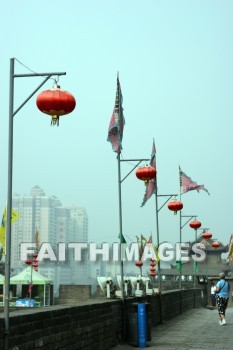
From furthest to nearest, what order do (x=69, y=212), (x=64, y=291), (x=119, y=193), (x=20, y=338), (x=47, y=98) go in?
(x=69, y=212) → (x=64, y=291) → (x=119, y=193) → (x=47, y=98) → (x=20, y=338)

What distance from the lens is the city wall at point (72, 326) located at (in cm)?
1005

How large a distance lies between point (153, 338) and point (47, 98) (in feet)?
34.1

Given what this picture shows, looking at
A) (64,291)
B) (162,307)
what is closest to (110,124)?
(162,307)

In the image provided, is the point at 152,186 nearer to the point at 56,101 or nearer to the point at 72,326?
the point at 72,326

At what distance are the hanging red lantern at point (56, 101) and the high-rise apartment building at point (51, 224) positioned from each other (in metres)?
108

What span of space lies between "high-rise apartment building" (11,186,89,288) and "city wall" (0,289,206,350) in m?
102

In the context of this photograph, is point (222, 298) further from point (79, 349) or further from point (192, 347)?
point (79, 349)

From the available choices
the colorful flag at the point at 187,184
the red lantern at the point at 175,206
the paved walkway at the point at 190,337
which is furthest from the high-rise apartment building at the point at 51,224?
the paved walkway at the point at 190,337

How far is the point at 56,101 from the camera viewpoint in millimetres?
10719

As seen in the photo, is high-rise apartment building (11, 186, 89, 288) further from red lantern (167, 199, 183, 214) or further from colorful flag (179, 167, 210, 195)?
red lantern (167, 199, 183, 214)

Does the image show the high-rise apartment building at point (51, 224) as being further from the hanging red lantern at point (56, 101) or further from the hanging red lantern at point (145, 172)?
the hanging red lantern at point (56, 101)

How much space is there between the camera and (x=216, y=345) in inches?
663

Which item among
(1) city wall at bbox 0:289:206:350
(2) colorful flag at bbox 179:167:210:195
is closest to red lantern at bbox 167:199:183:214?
(2) colorful flag at bbox 179:167:210:195

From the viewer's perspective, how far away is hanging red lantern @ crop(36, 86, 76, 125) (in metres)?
10.7
